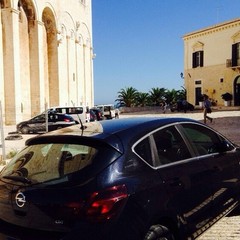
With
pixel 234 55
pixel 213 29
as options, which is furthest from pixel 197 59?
pixel 234 55

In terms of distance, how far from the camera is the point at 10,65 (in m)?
27.3

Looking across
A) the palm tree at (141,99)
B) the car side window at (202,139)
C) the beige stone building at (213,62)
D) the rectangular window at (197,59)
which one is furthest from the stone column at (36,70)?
the car side window at (202,139)

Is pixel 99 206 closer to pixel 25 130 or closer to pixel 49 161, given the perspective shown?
pixel 49 161

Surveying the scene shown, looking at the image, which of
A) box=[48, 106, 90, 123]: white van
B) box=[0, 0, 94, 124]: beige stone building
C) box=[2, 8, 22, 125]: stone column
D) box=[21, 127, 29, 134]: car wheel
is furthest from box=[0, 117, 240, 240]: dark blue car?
box=[2, 8, 22, 125]: stone column

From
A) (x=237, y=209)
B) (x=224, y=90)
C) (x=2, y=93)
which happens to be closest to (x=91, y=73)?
(x=224, y=90)

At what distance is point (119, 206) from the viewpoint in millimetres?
2697

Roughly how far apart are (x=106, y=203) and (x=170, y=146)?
117 centimetres

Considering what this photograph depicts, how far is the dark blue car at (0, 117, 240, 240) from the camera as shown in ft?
8.76

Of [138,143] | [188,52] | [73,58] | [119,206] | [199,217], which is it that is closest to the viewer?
[119,206]

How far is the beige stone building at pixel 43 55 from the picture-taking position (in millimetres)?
27250

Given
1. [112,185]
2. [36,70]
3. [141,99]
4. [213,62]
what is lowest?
[112,185]

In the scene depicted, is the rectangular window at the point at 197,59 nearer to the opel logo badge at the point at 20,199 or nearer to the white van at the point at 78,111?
the white van at the point at 78,111

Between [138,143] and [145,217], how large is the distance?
2.21ft

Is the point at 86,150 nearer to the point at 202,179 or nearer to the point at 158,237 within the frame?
the point at 158,237
